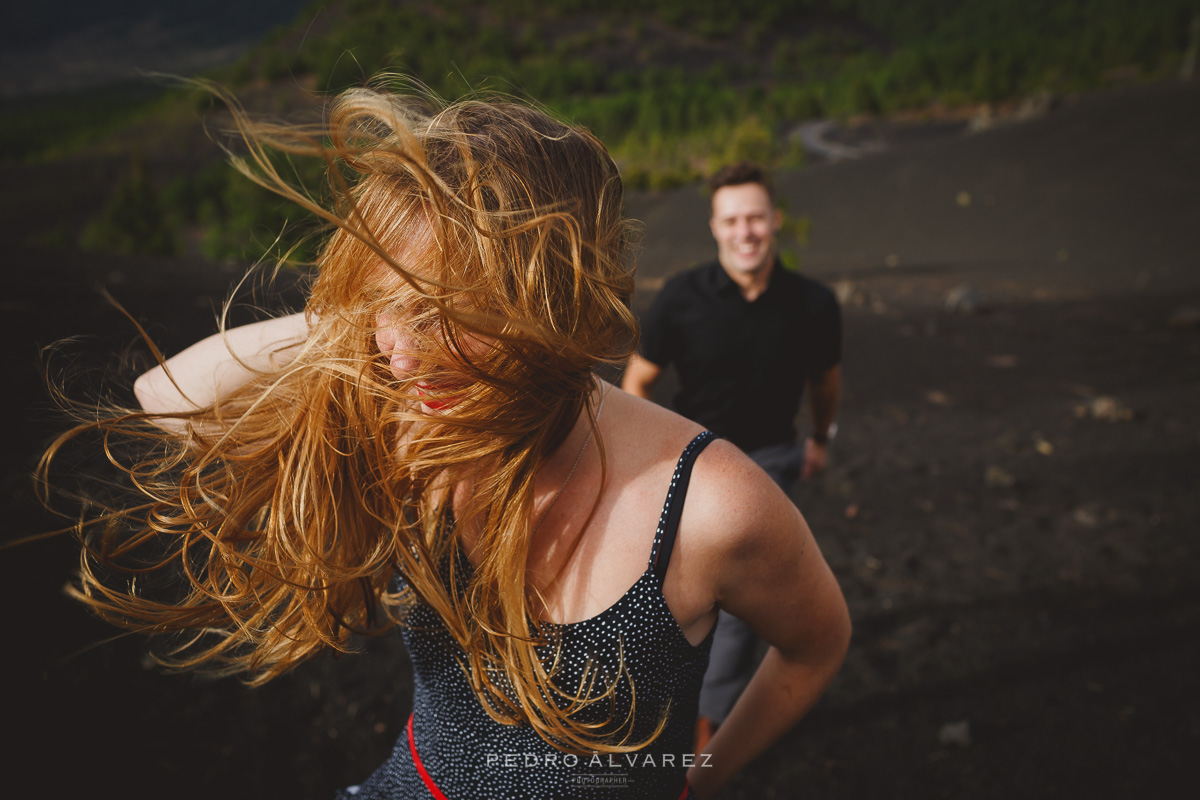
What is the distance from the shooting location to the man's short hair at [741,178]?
3225 millimetres

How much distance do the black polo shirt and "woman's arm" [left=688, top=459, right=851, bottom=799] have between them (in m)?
1.59

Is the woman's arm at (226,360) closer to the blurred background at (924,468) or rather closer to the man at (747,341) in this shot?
the blurred background at (924,468)

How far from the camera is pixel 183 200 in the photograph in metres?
28.2

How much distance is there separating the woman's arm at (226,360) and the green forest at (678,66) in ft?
0.83

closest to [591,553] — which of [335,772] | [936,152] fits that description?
[335,772]

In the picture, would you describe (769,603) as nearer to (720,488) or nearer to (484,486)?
(720,488)

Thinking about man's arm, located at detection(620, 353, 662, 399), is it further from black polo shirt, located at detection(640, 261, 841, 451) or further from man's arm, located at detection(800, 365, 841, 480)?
man's arm, located at detection(800, 365, 841, 480)

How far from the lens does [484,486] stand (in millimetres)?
1139

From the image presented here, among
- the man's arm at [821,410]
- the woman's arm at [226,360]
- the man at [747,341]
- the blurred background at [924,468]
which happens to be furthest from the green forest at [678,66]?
the man's arm at [821,410]

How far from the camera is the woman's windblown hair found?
957 mm

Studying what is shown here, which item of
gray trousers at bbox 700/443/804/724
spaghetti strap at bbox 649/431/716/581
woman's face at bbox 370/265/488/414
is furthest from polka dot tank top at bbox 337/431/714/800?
gray trousers at bbox 700/443/804/724

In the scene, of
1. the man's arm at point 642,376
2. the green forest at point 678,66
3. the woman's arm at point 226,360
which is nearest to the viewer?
the woman's arm at point 226,360

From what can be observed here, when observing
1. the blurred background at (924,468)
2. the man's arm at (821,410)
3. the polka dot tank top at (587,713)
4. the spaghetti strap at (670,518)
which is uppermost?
the spaghetti strap at (670,518)

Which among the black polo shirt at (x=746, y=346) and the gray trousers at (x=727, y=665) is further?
the black polo shirt at (x=746, y=346)
